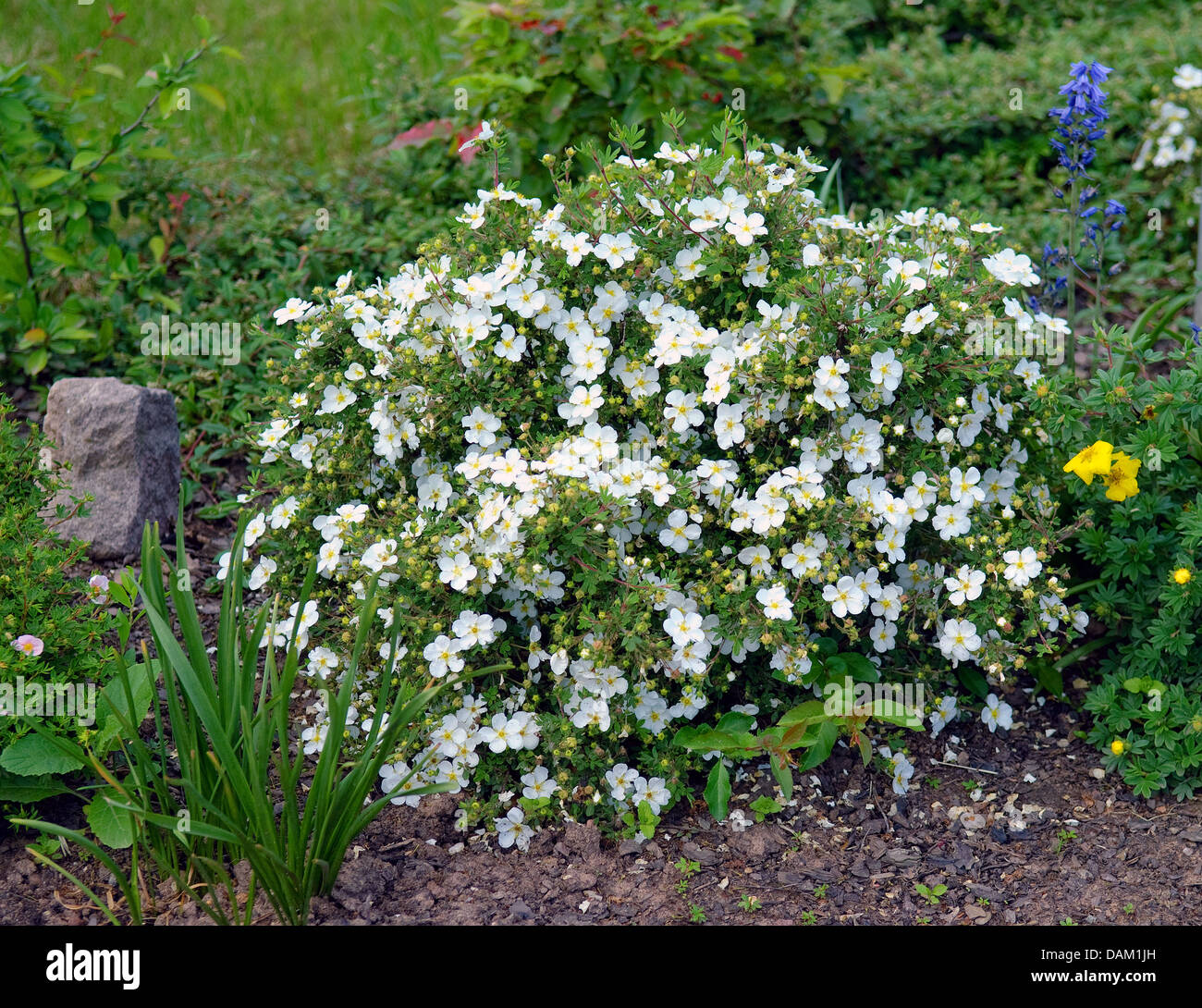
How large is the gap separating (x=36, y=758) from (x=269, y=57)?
15.3 feet

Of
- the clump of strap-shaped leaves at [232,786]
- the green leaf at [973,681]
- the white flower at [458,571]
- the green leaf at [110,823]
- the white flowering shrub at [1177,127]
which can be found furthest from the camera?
the white flowering shrub at [1177,127]

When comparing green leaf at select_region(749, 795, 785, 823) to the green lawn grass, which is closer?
green leaf at select_region(749, 795, 785, 823)

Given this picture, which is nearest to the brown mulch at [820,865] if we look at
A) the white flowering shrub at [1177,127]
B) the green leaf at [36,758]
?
the green leaf at [36,758]

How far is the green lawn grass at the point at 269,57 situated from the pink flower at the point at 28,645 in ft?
8.56

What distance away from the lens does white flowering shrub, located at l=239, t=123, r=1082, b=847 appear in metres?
2.65

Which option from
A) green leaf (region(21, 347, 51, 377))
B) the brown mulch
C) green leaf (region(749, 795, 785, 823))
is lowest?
the brown mulch

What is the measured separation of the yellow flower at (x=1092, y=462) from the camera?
281cm

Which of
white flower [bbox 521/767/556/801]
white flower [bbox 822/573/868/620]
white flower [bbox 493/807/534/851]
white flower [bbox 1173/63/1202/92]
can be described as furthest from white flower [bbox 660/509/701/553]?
white flower [bbox 1173/63/1202/92]

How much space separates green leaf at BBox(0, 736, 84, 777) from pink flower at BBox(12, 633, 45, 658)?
7.5 inches

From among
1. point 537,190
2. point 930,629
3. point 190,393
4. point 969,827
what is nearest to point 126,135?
point 190,393

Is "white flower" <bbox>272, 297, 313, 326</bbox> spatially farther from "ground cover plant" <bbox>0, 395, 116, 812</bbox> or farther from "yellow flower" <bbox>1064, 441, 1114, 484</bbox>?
"yellow flower" <bbox>1064, 441, 1114, 484</bbox>

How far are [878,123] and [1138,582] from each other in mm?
2951

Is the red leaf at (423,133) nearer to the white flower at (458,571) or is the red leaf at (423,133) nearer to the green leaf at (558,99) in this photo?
the green leaf at (558,99)

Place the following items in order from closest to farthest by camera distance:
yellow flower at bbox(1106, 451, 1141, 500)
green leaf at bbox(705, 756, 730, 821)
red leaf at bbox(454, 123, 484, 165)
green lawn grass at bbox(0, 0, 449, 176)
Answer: green leaf at bbox(705, 756, 730, 821) → yellow flower at bbox(1106, 451, 1141, 500) → red leaf at bbox(454, 123, 484, 165) → green lawn grass at bbox(0, 0, 449, 176)
